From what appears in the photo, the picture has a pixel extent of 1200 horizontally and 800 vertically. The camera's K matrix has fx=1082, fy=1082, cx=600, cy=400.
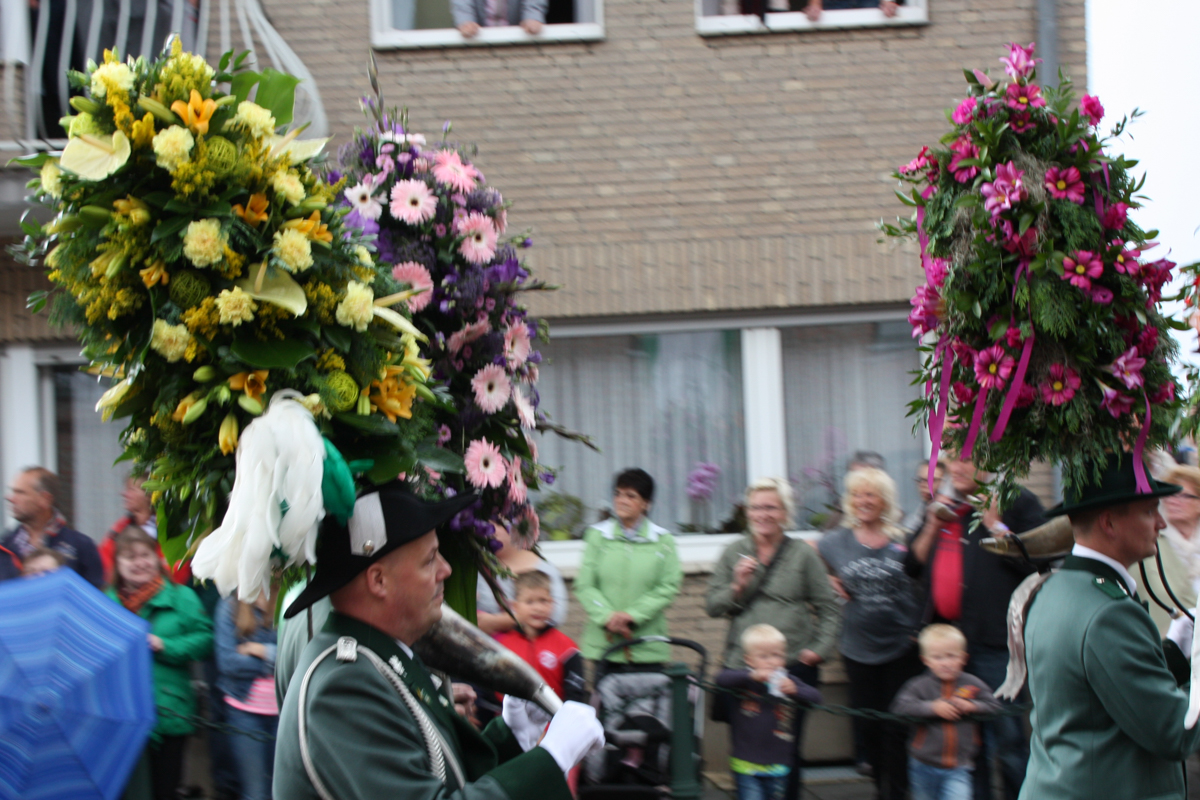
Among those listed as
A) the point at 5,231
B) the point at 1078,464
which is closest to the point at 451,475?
the point at 1078,464

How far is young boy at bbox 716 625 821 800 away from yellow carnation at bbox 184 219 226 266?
10.9 ft

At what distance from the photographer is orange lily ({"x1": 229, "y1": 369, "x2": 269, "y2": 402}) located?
2213mm

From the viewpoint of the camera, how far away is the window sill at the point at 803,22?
7332 mm

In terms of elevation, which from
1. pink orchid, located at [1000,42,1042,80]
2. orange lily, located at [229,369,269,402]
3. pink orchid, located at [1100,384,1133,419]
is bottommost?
pink orchid, located at [1100,384,1133,419]

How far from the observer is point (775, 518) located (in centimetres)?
551

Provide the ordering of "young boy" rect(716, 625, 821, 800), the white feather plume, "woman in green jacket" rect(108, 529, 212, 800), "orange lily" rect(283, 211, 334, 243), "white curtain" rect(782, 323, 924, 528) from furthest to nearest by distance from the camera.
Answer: "white curtain" rect(782, 323, 924, 528), "woman in green jacket" rect(108, 529, 212, 800), "young boy" rect(716, 625, 821, 800), "orange lily" rect(283, 211, 334, 243), the white feather plume

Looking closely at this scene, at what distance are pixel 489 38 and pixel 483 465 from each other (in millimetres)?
5091

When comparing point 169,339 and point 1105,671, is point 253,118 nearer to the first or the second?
point 169,339

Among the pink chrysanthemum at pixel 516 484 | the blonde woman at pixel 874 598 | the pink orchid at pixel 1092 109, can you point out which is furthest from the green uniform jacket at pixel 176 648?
the pink orchid at pixel 1092 109

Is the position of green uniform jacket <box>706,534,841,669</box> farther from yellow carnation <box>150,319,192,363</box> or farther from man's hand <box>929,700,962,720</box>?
yellow carnation <box>150,319,192,363</box>

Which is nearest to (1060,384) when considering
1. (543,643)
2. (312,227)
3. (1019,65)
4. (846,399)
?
(1019,65)

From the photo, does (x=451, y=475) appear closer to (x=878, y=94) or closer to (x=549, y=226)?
(x=549, y=226)

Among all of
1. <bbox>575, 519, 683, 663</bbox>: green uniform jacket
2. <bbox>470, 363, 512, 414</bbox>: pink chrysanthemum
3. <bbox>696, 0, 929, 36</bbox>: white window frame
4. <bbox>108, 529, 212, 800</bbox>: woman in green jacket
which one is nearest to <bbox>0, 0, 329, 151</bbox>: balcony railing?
<bbox>696, 0, 929, 36</bbox>: white window frame

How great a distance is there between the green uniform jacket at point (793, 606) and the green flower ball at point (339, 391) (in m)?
3.45
